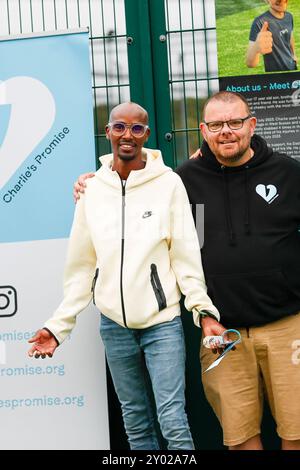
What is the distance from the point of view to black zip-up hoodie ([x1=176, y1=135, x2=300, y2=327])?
4.52m

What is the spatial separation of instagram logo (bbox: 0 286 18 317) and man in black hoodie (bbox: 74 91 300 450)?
127cm

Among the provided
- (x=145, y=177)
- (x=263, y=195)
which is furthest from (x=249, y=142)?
(x=145, y=177)

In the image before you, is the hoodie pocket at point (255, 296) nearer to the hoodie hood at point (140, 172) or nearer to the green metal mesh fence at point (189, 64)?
the hoodie hood at point (140, 172)

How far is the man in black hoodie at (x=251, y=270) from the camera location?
452 centimetres

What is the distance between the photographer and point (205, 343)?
444cm

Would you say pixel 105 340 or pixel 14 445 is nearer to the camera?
pixel 105 340

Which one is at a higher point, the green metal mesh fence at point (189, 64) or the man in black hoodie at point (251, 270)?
the green metal mesh fence at point (189, 64)

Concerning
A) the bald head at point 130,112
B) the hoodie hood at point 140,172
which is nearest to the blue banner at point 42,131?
the hoodie hood at point 140,172

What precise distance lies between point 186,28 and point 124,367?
2.09 m

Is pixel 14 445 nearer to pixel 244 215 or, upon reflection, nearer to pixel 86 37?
pixel 244 215

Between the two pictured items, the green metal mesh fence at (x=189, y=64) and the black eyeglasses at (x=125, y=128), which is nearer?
the black eyeglasses at (x=125, y=128)

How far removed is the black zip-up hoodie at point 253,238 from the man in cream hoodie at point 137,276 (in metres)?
0.12

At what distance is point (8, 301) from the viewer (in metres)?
5.23

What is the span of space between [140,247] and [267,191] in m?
0.73
